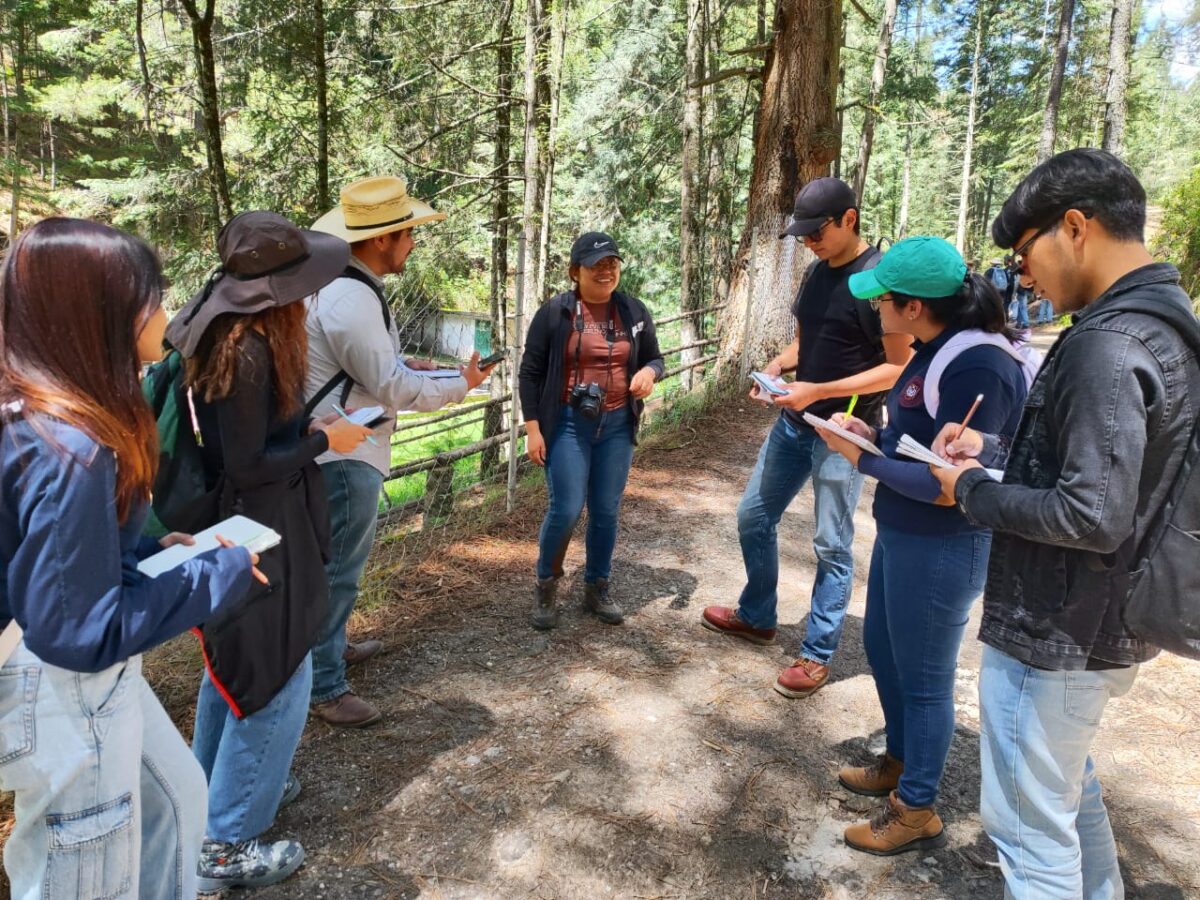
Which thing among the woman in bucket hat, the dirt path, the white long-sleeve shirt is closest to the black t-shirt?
the dirt path

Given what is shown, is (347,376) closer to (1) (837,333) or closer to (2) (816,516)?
(1) (837,333)

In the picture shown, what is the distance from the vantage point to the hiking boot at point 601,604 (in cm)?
397

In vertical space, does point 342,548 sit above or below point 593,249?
below

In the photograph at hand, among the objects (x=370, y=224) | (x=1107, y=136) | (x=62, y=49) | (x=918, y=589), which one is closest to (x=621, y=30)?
(x=1107, y=136)

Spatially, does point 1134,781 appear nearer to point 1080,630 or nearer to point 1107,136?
point 1080,630

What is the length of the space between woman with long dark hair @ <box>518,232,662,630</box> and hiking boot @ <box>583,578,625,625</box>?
25 cm

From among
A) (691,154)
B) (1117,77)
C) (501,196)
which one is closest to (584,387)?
(501,196)

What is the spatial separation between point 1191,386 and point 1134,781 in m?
2.24

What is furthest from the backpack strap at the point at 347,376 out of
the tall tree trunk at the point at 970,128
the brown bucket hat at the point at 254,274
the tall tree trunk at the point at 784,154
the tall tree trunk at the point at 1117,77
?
the tall tree trunk at the point at 970,128

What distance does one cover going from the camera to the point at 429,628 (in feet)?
12.6

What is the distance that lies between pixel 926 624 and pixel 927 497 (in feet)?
1.42

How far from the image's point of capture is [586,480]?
376 cm

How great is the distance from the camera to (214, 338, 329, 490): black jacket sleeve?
6.33 feet

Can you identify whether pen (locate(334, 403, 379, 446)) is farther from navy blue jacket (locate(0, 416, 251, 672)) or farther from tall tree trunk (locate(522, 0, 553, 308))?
tall tree trunk (locate(522, 0, 553, 308))
